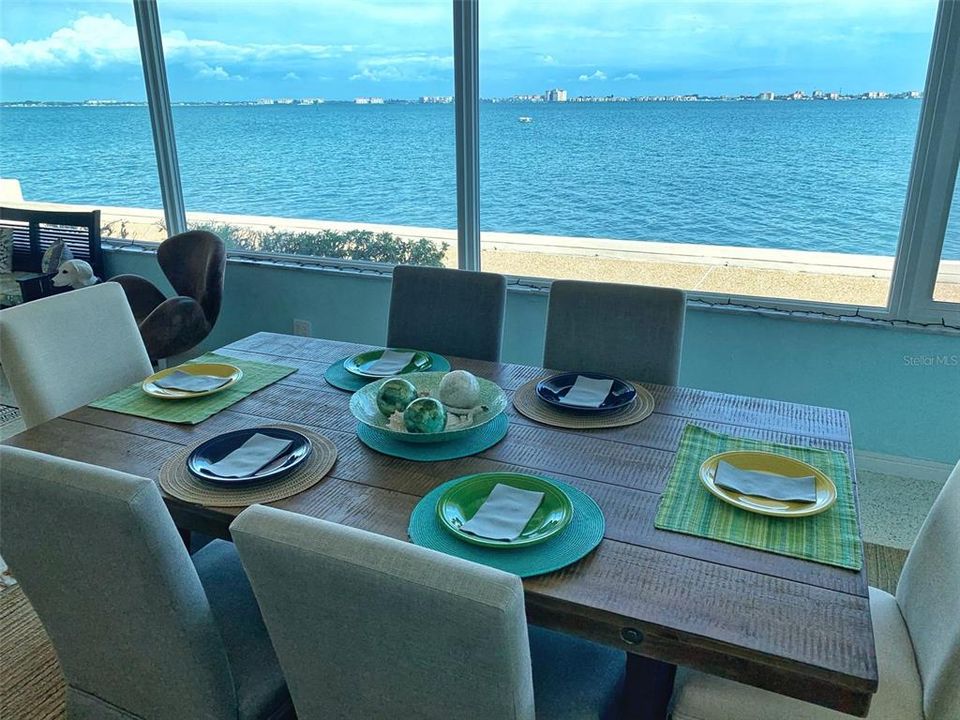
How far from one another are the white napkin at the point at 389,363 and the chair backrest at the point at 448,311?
0.71 ft

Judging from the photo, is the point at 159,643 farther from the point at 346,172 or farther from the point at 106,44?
the point at 106,44

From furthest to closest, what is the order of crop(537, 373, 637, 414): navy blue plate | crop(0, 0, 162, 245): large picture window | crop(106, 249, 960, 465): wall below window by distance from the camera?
crop(0, 0, 162, 245): large picture window, crop(106, 249, 960, 465): wall below window, crop(537, 373, 637, 414): navy blue plate

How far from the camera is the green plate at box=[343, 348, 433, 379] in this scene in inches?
75.9

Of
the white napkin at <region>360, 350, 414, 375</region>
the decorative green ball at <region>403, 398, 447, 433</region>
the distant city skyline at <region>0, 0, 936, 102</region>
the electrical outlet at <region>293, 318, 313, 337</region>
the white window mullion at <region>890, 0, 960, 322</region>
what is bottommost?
the electrical outlet at <region>293, 318, 313, 337</region>

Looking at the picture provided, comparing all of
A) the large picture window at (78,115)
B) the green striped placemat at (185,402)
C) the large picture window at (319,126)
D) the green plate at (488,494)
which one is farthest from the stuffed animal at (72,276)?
the green plate at (488,494)

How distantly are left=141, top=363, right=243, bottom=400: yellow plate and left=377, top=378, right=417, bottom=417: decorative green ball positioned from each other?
0.52 meters

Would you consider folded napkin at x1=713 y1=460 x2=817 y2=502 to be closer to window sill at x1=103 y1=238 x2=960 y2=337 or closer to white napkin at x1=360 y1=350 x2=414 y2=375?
white napkin at x1=360 y1=350 x2=414 y2=375

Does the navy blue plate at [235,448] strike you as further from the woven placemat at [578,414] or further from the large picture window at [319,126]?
the large picture window at [319,126]

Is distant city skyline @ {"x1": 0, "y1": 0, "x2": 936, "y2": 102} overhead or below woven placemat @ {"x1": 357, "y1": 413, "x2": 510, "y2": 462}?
overhead

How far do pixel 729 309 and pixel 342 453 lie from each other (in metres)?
1.88

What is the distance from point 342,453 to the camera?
1.50m

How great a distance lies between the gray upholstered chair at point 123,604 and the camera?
3.25 ft

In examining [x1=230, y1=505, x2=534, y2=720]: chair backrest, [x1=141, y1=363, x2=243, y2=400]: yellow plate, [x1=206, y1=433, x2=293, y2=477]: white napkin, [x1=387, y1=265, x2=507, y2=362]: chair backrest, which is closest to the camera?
[x1=230, y1=505, x2=534, y2=720]: chair backrest

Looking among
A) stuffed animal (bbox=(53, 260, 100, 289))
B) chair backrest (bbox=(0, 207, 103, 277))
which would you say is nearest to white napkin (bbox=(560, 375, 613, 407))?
stuffed animal (bbox=(53, 260, 100, 289))
